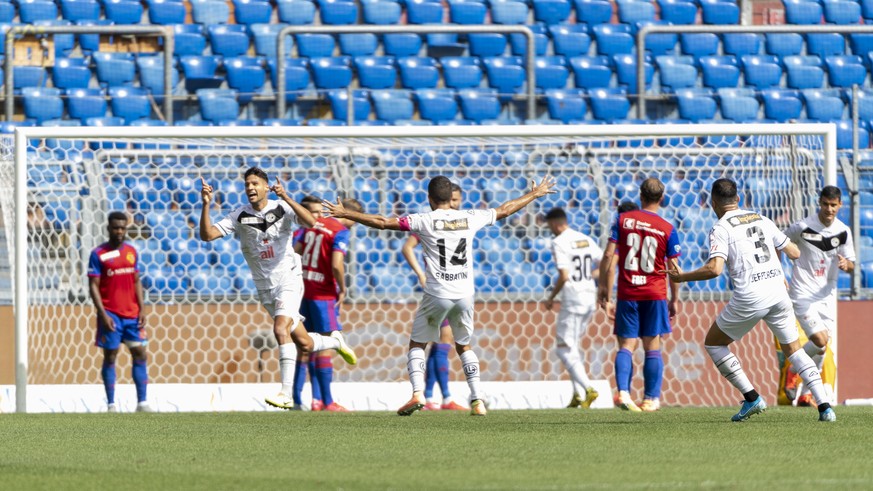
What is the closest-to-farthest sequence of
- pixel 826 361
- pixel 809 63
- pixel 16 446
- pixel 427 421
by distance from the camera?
pixel 16 446
pixel 427 421
pixel 826 361
pixel 809 63

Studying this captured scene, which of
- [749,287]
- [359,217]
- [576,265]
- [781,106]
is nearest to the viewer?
[749,287]

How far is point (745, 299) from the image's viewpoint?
8.27 meters

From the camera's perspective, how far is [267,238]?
10195 millimetres

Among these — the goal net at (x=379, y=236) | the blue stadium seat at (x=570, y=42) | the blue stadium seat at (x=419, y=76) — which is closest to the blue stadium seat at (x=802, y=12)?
the blue stadium seat at (x=570, y=42)

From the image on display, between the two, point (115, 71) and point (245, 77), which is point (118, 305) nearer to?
point (245, 77)

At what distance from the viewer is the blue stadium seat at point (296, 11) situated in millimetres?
17969

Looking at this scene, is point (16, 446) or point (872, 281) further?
point (872, 281)

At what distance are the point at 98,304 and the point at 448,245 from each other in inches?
147

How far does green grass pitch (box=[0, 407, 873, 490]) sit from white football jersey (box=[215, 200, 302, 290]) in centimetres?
119

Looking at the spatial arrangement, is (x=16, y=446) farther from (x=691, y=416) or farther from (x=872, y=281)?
(x=872, y=281)

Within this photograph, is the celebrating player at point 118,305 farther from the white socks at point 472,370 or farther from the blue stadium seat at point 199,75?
the blue stadium seat at point 199,75

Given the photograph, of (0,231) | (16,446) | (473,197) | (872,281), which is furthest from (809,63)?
(16,446)

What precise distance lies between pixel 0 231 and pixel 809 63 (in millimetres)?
11008

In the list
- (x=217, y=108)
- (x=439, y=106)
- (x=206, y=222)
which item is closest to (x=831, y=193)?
(x=206, y=222)
